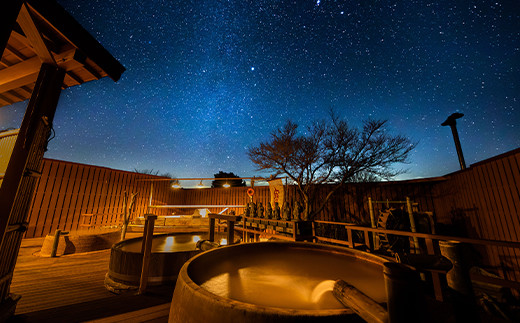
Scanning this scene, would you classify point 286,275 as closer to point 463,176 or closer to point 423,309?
point 423,309

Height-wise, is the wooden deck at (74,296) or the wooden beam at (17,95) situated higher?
the wooden beam at (17,95)

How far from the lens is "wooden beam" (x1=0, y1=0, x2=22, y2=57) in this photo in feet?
5.28

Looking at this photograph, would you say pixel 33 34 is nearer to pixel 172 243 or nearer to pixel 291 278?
pixel 291 278

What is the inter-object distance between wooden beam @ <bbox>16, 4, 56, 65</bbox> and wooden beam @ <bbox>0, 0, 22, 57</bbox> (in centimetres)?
110

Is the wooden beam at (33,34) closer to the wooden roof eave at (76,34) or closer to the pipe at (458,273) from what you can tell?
the wooden roof eave at (76,34)

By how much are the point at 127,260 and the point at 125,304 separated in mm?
1456

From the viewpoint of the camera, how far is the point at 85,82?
12.3 feet

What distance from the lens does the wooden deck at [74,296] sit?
2.61 metres

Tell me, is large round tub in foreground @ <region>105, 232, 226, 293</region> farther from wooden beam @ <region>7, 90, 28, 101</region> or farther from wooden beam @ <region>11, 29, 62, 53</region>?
wooden beam @ <region>11, 29, 62, 53</region>

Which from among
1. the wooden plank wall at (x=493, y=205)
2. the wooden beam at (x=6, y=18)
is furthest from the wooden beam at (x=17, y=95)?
the wooden plank wall at (x=493, y=205)

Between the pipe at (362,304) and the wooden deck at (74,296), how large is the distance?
2.83 metres

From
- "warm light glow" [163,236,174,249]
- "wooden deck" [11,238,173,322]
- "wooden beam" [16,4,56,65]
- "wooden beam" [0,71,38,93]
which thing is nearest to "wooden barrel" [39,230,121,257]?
"wooden deck" [11,238,173,322]

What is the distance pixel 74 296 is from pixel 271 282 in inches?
170

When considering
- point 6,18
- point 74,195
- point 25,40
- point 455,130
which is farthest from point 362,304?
point 455,130
